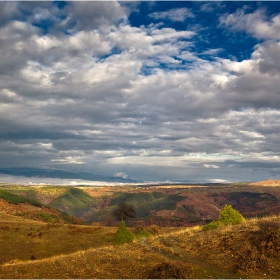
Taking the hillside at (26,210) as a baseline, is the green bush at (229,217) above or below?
above

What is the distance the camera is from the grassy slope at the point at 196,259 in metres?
22.4

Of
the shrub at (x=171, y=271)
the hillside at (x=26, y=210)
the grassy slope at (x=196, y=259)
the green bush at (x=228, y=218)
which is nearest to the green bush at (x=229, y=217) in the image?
the green bush at (x=228, y=218)

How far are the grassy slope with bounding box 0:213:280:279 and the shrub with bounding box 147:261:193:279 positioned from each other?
48 cm

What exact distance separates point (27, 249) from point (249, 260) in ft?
157

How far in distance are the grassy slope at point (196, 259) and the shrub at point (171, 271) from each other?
48 cm

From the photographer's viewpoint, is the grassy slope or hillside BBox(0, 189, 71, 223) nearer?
the grassy slope

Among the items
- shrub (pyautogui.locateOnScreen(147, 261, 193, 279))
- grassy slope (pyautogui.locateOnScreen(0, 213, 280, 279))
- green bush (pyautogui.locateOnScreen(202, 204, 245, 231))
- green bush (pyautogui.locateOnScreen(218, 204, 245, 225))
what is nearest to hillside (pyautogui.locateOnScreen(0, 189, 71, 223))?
green bush (pyautogui.locateOnScreen(202, 204, 245, 231))

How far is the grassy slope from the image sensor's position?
22438 millimetres

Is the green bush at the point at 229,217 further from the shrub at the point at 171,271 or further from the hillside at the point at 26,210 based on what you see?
the hillside at the point at 26,210

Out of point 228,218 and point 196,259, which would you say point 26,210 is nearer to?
point 228,218

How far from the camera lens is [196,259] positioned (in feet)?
86.7

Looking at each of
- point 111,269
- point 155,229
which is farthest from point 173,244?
point 155,229

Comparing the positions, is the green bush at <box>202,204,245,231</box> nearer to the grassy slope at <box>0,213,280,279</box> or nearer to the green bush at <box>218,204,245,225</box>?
the green bush at <box>218,204,245,225</box>

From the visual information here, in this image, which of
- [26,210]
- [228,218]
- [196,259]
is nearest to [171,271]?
[196,259]
